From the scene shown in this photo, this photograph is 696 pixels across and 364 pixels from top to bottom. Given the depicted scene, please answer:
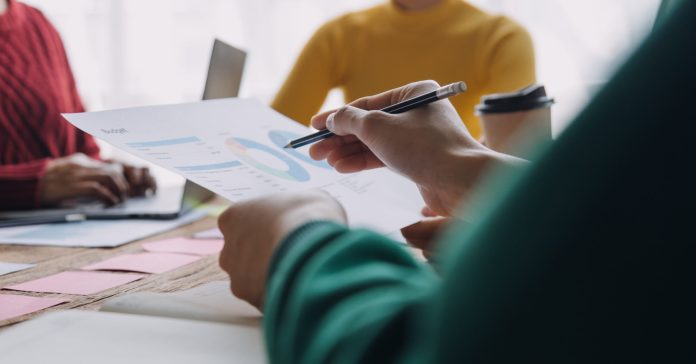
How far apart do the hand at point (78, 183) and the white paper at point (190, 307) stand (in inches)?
26.8

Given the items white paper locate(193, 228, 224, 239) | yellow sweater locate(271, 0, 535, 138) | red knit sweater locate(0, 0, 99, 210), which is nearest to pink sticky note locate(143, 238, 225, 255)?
white paper locate(193, 228, 224, 239)

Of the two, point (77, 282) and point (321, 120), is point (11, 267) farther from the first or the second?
point (321, 120)

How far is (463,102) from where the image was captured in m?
1.65

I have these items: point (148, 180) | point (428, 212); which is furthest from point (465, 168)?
point (148, 180)

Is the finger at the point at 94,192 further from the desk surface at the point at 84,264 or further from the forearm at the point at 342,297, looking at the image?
the forearm at the point at 342,297

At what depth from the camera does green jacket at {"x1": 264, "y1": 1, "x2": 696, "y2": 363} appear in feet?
0.74

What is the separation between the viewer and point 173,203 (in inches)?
48.2

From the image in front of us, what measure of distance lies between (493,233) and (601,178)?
43mm

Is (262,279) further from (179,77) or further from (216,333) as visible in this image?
(179,77)

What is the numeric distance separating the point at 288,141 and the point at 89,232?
328 mm

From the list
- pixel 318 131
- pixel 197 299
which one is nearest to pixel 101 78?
pixel 318 131

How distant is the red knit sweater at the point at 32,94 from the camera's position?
1503mm

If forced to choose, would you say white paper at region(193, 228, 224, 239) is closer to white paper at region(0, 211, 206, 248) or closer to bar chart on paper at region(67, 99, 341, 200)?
white paper at region(0, 211, 206, 248)

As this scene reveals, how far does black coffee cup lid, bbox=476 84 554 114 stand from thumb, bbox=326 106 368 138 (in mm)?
321
